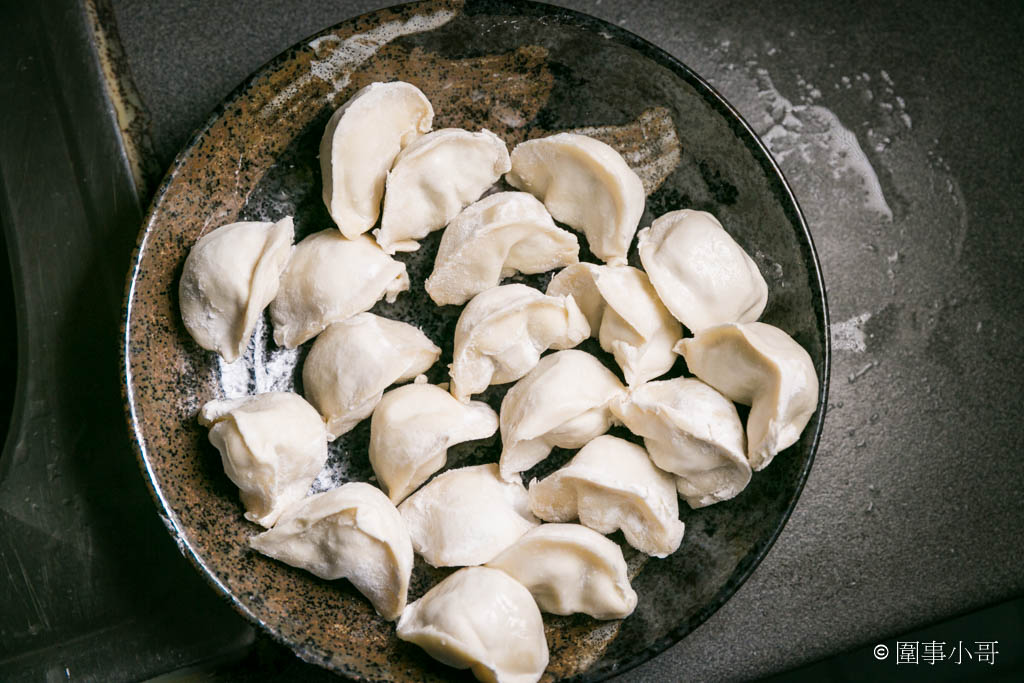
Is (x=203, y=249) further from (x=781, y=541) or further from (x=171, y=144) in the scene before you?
(x=781, y=541)

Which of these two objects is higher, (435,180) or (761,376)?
(435,180)

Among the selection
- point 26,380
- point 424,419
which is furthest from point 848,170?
point 26,380

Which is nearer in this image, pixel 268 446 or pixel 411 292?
pixel 268 446

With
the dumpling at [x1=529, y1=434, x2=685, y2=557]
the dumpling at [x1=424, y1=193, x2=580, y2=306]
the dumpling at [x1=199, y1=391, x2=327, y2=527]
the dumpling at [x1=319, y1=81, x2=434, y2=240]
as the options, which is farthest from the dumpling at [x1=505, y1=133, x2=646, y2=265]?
the dumpling at [x1=199, y1=391, x2=327, y2=527]

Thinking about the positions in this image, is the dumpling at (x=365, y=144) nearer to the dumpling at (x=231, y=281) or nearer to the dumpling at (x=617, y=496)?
the dumpling at (x=231, y=281)

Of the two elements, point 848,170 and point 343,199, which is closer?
point 343,199

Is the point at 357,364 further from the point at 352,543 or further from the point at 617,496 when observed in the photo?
the point at 617,496

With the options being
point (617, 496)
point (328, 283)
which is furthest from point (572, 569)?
point (328, 283)

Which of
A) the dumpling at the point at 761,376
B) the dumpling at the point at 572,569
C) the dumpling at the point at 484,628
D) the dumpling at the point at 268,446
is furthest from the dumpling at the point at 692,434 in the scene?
the dumpling at the point at 268,446
